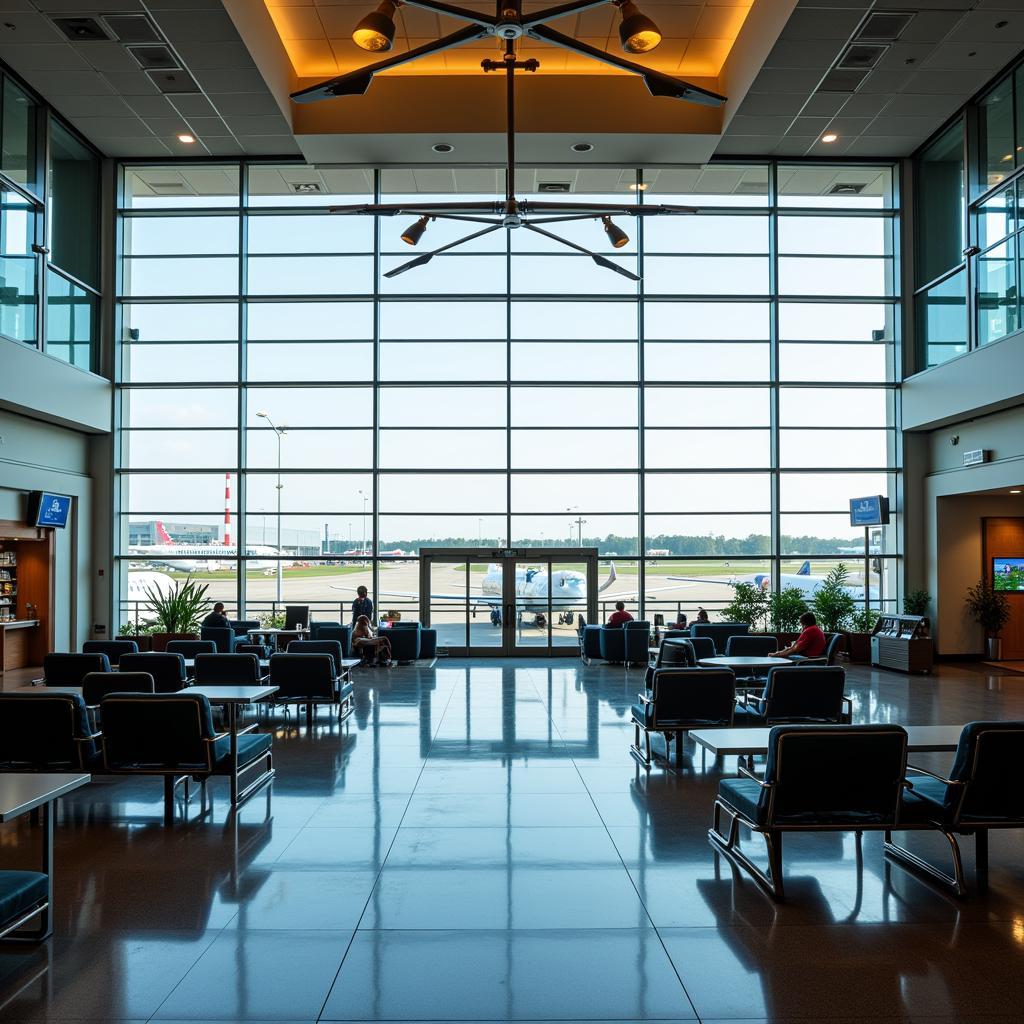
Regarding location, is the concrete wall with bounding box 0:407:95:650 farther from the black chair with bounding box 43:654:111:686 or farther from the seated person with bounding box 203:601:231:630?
the black chair with bounding box 43:654:111:686

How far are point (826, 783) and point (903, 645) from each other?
11007mm

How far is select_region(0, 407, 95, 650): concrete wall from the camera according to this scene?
1388 centimetres

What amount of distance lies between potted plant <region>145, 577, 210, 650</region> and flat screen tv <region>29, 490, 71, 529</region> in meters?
2.20

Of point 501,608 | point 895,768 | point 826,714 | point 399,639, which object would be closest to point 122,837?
point 895,768

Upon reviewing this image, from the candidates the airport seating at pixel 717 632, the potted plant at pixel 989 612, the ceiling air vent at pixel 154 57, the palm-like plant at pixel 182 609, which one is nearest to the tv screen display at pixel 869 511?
the potted plant at pixel 989 612

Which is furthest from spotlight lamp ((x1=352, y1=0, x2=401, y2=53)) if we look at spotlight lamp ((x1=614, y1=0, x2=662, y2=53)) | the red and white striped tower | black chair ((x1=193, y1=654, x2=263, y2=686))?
the red and white striped tower

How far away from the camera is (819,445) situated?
16969 millimetres

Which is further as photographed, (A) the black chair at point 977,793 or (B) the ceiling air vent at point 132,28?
(B) the ceiling air vent at point 132,28

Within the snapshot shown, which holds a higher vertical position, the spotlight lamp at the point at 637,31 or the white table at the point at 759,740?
the spotlight lamp at the point at 637,31

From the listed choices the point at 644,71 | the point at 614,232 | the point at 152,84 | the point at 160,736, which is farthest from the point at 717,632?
the point at 152,84

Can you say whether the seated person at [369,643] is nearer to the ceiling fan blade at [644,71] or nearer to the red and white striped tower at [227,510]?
the red and white striped tower at [227,510]

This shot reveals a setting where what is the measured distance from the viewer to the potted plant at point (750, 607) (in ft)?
53.5

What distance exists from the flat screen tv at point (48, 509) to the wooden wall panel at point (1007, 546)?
16753 millimetres

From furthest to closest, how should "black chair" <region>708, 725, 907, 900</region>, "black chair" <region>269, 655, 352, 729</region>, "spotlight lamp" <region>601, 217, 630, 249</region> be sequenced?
"black chair" <region>269, 655, 352, 729</region>
"spotlight lamp" <region>601, 217, 630, 249</region>
"black chair" <region>708, 725, 907, 900</region>
